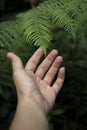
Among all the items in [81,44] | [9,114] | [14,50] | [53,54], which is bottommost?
[9,114]

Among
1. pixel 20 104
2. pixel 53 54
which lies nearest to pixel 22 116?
pixel 20 104

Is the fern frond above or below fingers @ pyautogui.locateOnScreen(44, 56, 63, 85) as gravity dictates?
above

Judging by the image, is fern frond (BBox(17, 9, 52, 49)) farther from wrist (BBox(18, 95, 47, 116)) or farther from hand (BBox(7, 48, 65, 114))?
wrist (BBox(18, 95, 47, 116))

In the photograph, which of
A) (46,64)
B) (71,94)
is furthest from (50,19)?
(71,94)

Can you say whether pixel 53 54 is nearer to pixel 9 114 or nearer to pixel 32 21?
pixel 32 21

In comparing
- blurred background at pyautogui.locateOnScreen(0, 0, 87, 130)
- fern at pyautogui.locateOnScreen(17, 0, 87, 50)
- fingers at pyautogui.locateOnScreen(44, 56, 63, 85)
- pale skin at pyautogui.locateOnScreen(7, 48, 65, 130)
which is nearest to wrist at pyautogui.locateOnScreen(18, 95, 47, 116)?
pale skin at pyautogui.locateOnScreen(7, 48, 65, 130)

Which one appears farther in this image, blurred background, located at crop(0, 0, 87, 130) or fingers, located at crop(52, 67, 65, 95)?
blurred background, located at crop(0, 0, 87, 130)

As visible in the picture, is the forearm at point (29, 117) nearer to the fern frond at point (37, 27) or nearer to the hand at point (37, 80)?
the hand at point (37, 80)
